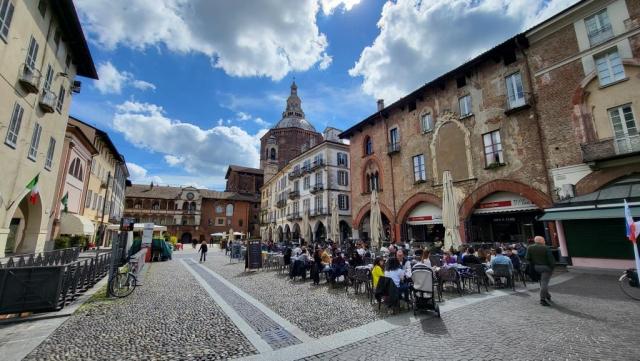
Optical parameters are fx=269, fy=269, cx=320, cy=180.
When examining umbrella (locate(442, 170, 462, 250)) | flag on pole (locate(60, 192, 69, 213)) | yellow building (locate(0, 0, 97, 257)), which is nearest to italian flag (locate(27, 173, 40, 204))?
yellow building (locate(0, 0, 97, 257))

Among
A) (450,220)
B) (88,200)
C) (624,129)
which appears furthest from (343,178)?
(88,200)

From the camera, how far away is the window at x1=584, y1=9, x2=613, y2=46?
42.2ft

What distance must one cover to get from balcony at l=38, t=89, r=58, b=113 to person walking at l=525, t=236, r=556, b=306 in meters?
21.5

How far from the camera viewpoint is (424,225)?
21766 mm

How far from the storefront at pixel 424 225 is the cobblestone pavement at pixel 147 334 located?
16.5 metres

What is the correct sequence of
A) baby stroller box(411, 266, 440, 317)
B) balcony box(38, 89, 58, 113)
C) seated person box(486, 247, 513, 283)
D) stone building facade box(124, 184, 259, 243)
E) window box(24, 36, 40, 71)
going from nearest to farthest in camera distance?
baby stroller box(411, 266, 440, 317), seated person box(486, 247, 513, 283), window box(24, 36, 40, 71), balcony box(38, 89, 58, 113), stone building facade box(124, 184, 259, 243)

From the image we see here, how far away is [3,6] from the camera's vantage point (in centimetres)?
1006

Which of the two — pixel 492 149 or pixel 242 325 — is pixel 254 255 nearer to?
pixel 242 325

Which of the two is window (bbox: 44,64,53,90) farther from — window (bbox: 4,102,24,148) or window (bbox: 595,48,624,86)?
window (bbox: 595,48,624,86)

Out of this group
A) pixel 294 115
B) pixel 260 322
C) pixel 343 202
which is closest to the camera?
pixel 260 322

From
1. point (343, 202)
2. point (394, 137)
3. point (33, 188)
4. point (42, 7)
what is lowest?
point (33, 188)

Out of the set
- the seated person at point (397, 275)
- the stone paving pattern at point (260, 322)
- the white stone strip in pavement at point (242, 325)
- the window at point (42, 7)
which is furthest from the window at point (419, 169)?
the window at point (42, 7)

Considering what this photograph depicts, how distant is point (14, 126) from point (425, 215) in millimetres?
24052

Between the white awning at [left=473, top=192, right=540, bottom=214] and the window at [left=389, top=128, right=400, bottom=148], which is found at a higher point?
the window at [left=389, top=128, right=400, bottom=148]
